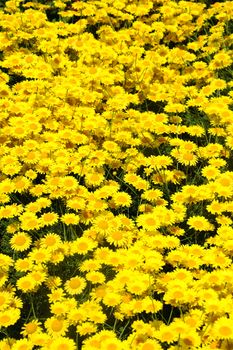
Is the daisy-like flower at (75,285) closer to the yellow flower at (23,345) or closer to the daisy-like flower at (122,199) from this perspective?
the yellow flower at (23,345)

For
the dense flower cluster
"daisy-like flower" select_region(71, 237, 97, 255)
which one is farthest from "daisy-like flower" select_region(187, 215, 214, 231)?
"daisy-like flower" select_region(71, 237, 97, 255)

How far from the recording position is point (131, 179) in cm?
559

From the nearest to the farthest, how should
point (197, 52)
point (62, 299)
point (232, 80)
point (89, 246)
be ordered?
1. point (62, 299)
2. point (89, 246)
3. point (232, 80)
4. point (197, 52)

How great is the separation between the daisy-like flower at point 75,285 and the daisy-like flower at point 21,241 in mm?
481

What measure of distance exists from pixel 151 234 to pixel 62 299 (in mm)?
908

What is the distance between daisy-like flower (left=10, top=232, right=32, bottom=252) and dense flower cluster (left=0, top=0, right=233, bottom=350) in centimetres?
1

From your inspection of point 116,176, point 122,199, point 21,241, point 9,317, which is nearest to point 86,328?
point 9,317

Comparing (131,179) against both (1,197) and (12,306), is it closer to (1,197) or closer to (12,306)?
(1,197)

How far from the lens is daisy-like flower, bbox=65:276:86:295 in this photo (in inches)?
181

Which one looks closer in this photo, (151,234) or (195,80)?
(151,234)

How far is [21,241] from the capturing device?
4953 mm

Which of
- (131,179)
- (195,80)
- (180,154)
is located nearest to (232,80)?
(195,80)

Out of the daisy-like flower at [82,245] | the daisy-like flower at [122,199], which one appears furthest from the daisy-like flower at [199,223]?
the daisy-like flower at [82,245]

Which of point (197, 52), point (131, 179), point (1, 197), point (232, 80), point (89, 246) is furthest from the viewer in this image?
point (197, 52)
